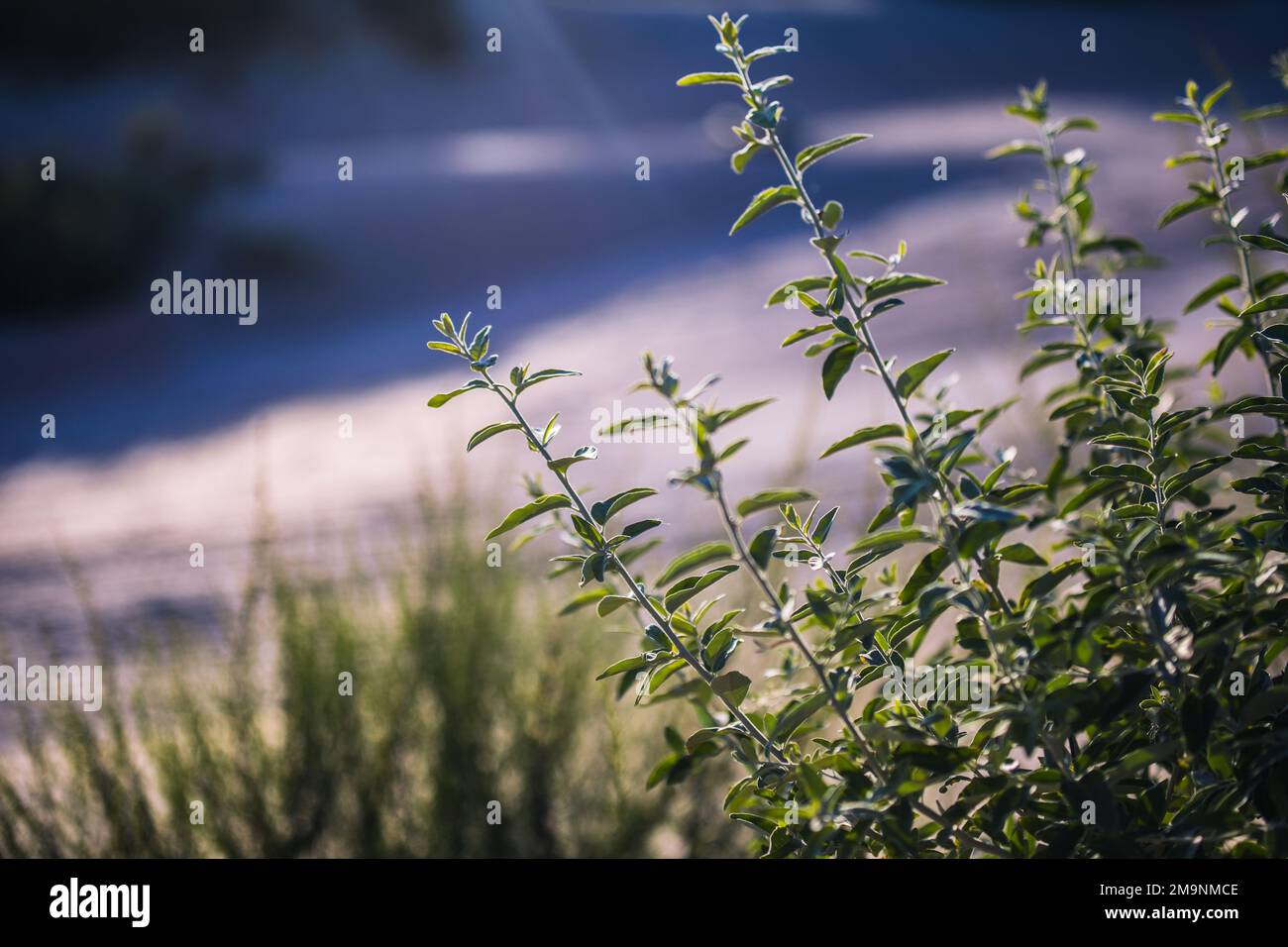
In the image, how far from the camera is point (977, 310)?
8016mm

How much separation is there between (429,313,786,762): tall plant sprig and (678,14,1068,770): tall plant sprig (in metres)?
0.22

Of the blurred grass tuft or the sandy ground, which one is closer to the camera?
the blurred grass tuft

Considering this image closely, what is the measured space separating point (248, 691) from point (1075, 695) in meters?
1.99

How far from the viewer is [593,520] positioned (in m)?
1.16

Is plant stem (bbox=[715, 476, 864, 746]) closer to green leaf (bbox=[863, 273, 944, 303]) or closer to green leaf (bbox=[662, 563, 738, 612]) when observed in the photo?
green leaf (bbox=[662, 563, 738, 612])

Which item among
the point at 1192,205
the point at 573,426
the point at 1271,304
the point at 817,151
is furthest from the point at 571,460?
the point at 573,426

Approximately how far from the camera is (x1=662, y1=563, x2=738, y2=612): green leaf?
3.81ft

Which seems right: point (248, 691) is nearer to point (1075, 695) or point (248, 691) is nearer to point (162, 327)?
point (1075, 695)

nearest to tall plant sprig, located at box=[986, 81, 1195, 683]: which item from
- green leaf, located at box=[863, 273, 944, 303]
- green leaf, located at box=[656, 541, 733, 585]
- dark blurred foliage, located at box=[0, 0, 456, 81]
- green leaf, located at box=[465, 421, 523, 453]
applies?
green leaf, located at box=[863, 273, 944, 303]

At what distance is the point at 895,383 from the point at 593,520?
1.12 ft

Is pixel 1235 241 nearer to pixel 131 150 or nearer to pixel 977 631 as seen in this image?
pixel 977 631

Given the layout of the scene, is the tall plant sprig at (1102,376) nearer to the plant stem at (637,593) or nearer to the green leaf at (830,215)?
the green leaf at (830,215)
